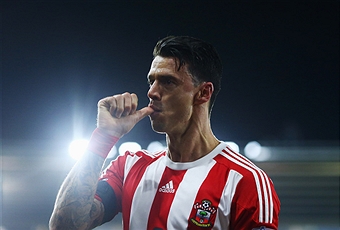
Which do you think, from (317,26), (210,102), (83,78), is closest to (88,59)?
(83,78)

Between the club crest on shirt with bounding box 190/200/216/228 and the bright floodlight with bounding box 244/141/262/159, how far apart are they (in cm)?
495

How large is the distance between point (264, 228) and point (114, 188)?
0.73 metres

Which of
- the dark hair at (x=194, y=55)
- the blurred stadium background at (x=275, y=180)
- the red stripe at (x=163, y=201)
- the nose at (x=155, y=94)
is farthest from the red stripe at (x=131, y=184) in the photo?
the blurred stadium background at (x=275, y=180)

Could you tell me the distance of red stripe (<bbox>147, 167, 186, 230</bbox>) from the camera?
73.1 inches

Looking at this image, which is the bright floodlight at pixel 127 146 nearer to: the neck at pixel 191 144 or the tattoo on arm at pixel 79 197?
the neck at pixel 191 144

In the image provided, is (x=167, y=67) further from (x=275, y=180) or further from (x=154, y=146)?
(x=154, y=146)

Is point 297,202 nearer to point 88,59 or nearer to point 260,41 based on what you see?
point 260,41

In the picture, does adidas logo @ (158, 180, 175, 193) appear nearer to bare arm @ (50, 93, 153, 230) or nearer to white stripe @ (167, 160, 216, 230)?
white stripe @ (167, 160, 216, 230)

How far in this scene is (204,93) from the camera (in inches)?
80.9

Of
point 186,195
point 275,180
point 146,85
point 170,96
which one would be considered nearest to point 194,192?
point 186,195

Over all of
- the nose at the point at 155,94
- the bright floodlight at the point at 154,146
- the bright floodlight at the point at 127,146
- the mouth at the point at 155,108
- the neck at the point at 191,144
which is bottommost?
the neck at the point at 191,144

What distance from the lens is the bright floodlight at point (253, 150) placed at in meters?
6.81

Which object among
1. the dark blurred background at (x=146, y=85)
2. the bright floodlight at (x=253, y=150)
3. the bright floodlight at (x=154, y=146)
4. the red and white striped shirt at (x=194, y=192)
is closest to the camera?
the red and white striped shirt at (x=194, y=192)

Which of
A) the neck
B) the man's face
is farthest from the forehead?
the neck
